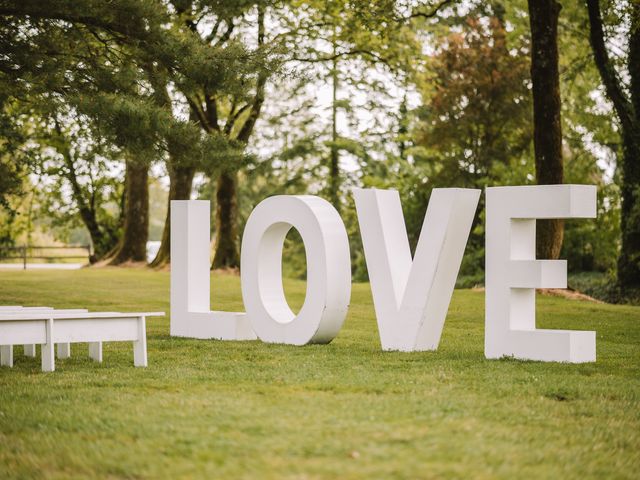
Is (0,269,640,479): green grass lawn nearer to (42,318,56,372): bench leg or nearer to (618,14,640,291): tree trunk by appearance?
(42,318,56,372): bench leg

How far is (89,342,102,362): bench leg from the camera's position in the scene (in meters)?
10.7

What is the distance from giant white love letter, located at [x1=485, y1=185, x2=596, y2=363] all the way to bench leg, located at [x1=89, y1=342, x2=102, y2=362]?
428 centimetres

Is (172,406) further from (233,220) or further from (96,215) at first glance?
(96,215)

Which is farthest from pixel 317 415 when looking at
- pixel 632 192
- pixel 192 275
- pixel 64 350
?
pixel 632 192

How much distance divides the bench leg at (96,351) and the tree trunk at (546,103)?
12274 millimetres

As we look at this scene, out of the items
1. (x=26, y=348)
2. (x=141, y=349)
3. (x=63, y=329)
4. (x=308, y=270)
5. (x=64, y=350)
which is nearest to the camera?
(x=63, y=329)

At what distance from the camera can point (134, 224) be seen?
35188 mm

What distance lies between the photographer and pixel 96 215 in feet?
146

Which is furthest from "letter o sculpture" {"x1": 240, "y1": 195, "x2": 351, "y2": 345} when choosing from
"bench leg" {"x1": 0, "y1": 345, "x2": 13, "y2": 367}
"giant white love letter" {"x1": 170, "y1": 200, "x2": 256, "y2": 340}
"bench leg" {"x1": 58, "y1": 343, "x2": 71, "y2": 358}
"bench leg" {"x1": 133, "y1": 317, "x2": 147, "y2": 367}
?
"bench leg" {"x1": 0, "y1": 345, "x2": 13, "y2": 367}

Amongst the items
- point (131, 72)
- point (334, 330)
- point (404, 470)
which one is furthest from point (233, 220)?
point (404, 470)

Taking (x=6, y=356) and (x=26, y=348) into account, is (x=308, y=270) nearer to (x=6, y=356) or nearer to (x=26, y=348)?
(x=26, y=348)

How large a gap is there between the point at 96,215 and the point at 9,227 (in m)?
4.79

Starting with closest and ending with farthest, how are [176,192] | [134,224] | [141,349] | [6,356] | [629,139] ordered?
[141,349]
[6,356]
[629,139]
[176,192]
[134,224]

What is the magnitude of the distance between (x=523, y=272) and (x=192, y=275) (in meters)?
4.90
